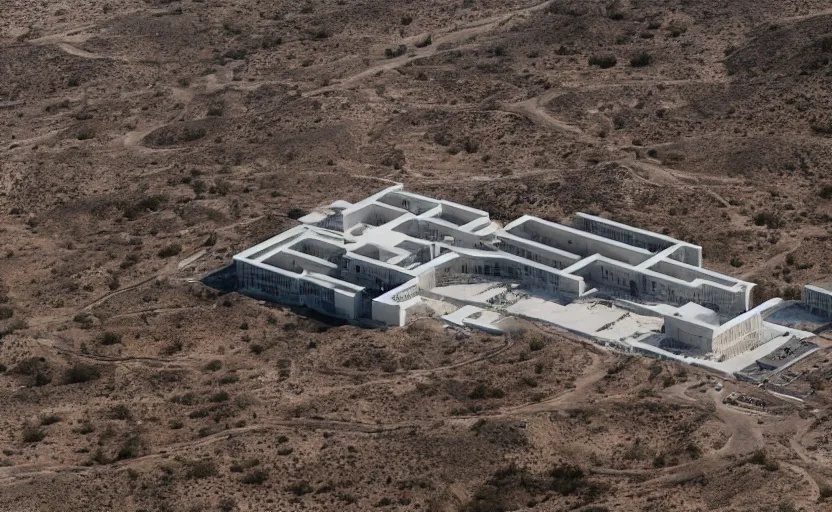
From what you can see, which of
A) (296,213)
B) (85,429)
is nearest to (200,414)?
(85,429)

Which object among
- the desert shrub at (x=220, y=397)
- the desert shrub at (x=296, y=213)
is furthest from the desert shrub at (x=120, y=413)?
the desert shrub at (x=296, y=213)

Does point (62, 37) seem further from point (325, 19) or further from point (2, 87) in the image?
point (325, 19)

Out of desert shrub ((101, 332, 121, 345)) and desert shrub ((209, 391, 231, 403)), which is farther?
desert shrub ((101, 332, 121, 345))

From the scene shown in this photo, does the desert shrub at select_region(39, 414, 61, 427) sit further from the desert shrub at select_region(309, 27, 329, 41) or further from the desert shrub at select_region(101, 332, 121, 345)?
the desert shrub at select_region(309, 27, 329, 41)

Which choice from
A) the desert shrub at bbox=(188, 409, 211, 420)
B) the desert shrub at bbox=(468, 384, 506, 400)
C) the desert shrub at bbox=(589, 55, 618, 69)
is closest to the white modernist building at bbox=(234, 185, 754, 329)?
the desert shrub at bbox=(468, 384, 506, 400)

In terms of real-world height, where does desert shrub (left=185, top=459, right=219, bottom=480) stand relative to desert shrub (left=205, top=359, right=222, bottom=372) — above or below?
above

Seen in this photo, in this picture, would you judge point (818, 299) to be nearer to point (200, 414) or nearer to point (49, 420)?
point (200, 414)

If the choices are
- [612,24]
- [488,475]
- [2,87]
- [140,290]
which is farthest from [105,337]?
[612,24]
